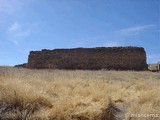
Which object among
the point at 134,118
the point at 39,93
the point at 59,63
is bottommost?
the point at 134,118

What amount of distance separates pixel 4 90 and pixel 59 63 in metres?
21.3

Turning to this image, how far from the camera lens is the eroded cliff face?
2733 centimetres

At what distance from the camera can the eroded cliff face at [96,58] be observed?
27.3 meters

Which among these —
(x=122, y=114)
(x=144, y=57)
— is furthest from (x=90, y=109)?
(x=144, y=57)

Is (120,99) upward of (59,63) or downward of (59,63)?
downward

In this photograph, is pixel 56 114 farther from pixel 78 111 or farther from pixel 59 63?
pixel 59 63

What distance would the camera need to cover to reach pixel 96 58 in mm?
28125

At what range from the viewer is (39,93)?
8141mm

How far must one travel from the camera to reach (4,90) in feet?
26.2

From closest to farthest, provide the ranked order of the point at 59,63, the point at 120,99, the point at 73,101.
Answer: the point at 73,101 < the point at 120,99 < the point at 59,63

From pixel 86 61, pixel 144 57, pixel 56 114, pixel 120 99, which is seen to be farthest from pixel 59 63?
pixel 56 114

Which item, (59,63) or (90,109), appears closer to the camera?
(90,109)

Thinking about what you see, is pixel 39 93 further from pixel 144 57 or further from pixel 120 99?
pixel 144 57

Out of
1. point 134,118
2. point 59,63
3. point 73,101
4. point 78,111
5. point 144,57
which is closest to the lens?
point 134,118
